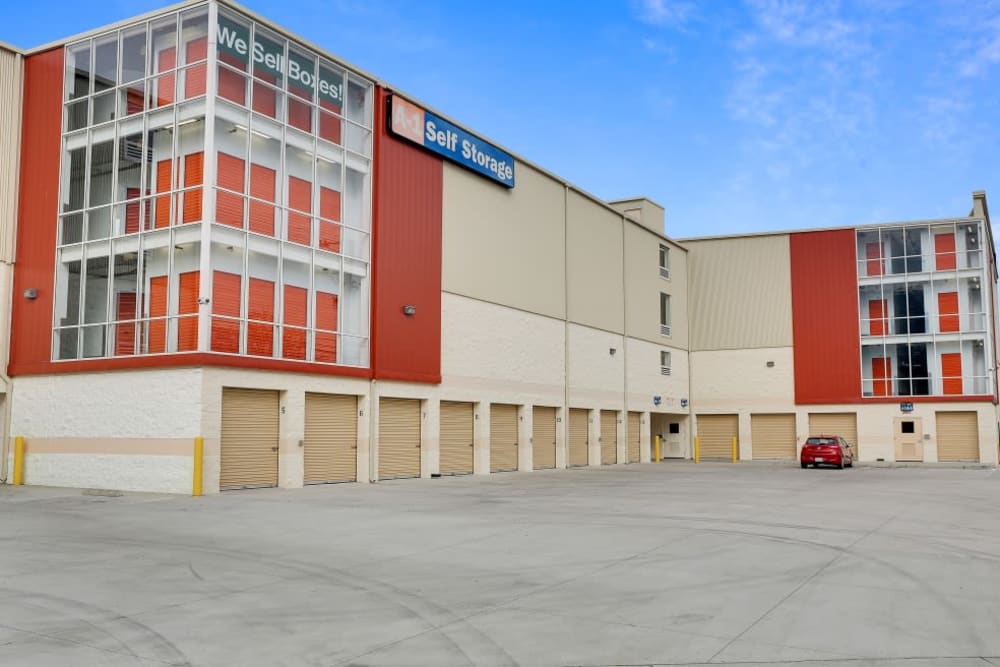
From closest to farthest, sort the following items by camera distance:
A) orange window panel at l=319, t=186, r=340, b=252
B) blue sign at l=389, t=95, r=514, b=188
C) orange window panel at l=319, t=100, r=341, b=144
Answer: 1. orange window panel at l=319, t=186, r=340, b=252
2. orange window panel at l=319, t=100, r=341, b=144
3. blue sign at l=389, t=95, r=514, b=188

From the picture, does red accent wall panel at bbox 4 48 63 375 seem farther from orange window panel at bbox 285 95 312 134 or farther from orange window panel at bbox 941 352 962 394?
orange window panel at bbox 941 352 962 394

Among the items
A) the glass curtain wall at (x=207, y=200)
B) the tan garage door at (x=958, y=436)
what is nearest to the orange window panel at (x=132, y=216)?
the glass curtain wall at (x=207, y=200)

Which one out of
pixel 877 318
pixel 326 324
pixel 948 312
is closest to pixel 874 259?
pixel 877 318

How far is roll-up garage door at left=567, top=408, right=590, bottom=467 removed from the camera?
38875mm

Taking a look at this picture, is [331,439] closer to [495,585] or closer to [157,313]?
[157,313]

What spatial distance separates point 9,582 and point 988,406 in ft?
154

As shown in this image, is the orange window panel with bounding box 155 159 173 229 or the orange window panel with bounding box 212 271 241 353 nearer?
the orange window panel with bounding box 212 271 241 353

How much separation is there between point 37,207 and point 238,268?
7316mm

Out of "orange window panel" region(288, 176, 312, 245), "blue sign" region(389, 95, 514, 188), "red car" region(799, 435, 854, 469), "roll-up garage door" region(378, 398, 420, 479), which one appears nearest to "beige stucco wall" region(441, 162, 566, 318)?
"blue sign" region(389, 95, 514, 188)

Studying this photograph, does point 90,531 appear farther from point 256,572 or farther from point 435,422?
point 435,422

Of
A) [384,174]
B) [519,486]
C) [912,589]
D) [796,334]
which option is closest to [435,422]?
[519,486]

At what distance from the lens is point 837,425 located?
48406mm

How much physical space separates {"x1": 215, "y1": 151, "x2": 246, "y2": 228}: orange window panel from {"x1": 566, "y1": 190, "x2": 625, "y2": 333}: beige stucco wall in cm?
1772

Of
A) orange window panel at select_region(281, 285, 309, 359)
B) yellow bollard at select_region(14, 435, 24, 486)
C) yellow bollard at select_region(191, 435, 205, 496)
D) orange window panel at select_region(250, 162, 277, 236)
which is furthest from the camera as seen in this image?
orange window panel at select_region(281, 285, 309, 359)
